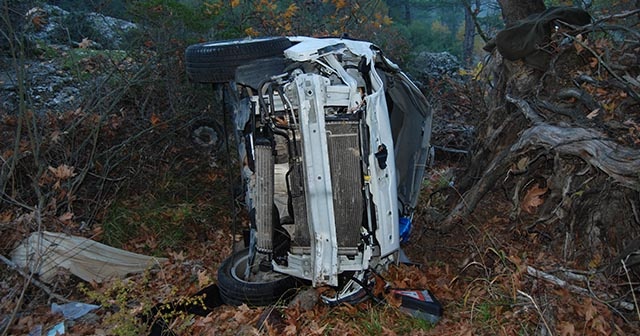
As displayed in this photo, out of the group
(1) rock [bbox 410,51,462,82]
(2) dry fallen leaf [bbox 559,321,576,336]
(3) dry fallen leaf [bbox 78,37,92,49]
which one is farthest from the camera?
(1) rock [bbox 410,51,462,82]

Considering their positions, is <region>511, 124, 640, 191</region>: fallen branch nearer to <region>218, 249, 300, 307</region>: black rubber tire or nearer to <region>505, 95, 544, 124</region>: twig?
<region>505, 95, 544, 124</region>: twig

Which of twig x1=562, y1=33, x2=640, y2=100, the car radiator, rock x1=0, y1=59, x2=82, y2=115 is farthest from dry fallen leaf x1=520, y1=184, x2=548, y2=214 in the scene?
rock x1=0, y1=59, x2=82, y2=115

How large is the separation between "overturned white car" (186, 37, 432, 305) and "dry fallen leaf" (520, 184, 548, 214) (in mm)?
1248

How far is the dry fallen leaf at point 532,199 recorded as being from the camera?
165 inches

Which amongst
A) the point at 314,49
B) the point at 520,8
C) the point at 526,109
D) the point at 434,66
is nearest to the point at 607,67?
the point at 526,109

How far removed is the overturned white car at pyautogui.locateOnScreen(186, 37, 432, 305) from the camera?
134 inches

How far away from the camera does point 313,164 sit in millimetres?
3371

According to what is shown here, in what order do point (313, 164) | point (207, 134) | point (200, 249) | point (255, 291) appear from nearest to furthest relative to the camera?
point (313, 164) < point (255, 291) < point (200, 249) < point (207, 134)

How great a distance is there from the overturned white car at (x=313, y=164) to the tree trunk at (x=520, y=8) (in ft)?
7.96

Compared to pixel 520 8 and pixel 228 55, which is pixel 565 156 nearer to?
pixel 520 8

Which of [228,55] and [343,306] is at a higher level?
[228,55]

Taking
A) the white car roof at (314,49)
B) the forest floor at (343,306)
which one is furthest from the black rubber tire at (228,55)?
the forest floor at (343,306)

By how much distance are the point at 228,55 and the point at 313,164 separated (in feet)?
3.90

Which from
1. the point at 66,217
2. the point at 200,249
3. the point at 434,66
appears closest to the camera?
the point at 66,217
